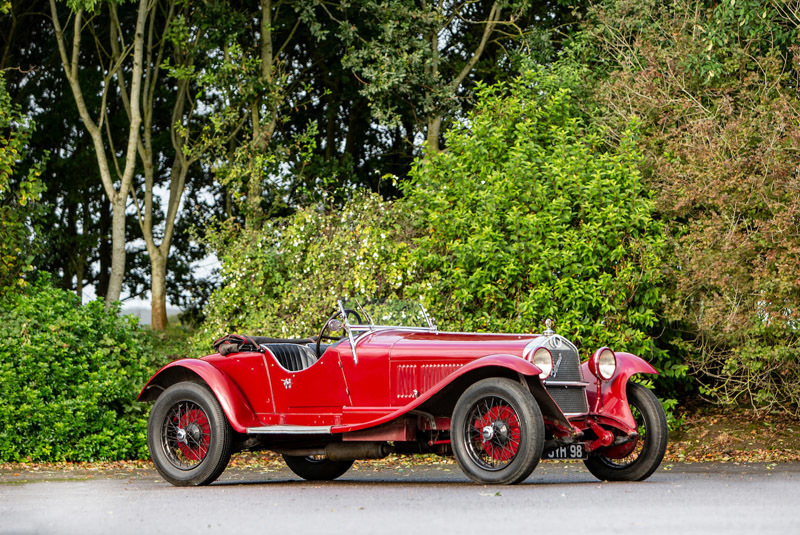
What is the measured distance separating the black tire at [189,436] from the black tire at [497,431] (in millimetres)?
2335

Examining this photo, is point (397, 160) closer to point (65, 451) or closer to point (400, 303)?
point (400, 303)

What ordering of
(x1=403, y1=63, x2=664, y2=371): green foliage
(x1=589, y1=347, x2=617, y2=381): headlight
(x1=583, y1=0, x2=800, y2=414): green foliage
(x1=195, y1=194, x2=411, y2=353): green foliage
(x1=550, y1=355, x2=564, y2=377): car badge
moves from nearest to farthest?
(x1=550, y1=355, x2=564, y2=377): car badge < (x1=589, y1=347, x2=617, y2=381): headlight < (x1=583, y1=0, x2=800, y2=414): green foliage < (x1=403, y1=63, x2=664, y2=371): green foliage < (x1=195, y1=194, x2=411, y2=353): green foliage

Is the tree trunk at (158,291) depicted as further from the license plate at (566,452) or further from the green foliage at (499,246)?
the license plate at (566,452)

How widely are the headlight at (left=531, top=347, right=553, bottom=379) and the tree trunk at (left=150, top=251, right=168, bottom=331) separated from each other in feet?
53.4

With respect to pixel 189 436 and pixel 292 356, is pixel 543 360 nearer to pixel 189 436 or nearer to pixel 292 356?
pixel 292 356

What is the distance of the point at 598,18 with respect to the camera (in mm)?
17266

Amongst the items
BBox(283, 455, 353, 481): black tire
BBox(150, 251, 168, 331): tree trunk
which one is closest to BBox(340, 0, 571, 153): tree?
BBox(150, 251, 168, 331): tree trunk

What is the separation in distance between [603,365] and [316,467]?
10.5 feet

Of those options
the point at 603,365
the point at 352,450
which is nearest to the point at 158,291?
the point at 352,450

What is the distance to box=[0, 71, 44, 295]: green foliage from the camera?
14727 mm

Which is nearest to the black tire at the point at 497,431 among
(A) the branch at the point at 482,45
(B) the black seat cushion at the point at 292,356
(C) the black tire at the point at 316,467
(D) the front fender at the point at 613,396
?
(D) the front fender at the point at 613,396

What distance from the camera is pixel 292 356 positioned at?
9.45 meters

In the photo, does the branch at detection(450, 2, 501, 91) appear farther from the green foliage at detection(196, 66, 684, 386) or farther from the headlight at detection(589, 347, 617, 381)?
the headlight at detection(589, 347, 617, 381)

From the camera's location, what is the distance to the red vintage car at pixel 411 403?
7730 millimetres
